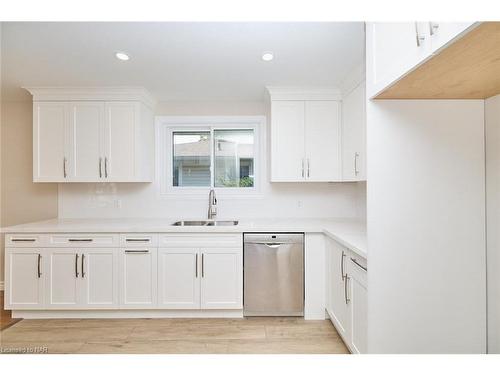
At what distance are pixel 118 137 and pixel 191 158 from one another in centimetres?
86

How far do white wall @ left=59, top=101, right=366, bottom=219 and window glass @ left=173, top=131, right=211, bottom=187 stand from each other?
0.75ft

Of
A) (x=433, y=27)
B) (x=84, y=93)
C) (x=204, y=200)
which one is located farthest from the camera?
(x=204, y=200)

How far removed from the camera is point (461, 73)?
1.10 meters

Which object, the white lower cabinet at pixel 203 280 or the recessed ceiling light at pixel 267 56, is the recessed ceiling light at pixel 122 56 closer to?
the recessed ceiling light at pixel 267 56

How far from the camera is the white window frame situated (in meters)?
3.70

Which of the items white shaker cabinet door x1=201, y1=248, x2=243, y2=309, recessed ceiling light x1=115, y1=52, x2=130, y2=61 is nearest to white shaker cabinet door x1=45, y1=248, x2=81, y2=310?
white shaker cabinet door x1=201, y1=248, x2=243, y2=309

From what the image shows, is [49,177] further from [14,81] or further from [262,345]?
[262,345]

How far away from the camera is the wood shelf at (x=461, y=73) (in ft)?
2.69

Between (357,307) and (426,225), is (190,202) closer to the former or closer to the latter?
(357,307)

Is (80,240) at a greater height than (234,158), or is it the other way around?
(234,158)

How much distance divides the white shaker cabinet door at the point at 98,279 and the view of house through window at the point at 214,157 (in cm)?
120

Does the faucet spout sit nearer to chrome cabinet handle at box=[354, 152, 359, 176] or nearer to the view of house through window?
the view of house through window

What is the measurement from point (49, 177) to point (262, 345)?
8.94 ft

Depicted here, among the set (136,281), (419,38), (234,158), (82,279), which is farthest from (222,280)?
(419,38)
